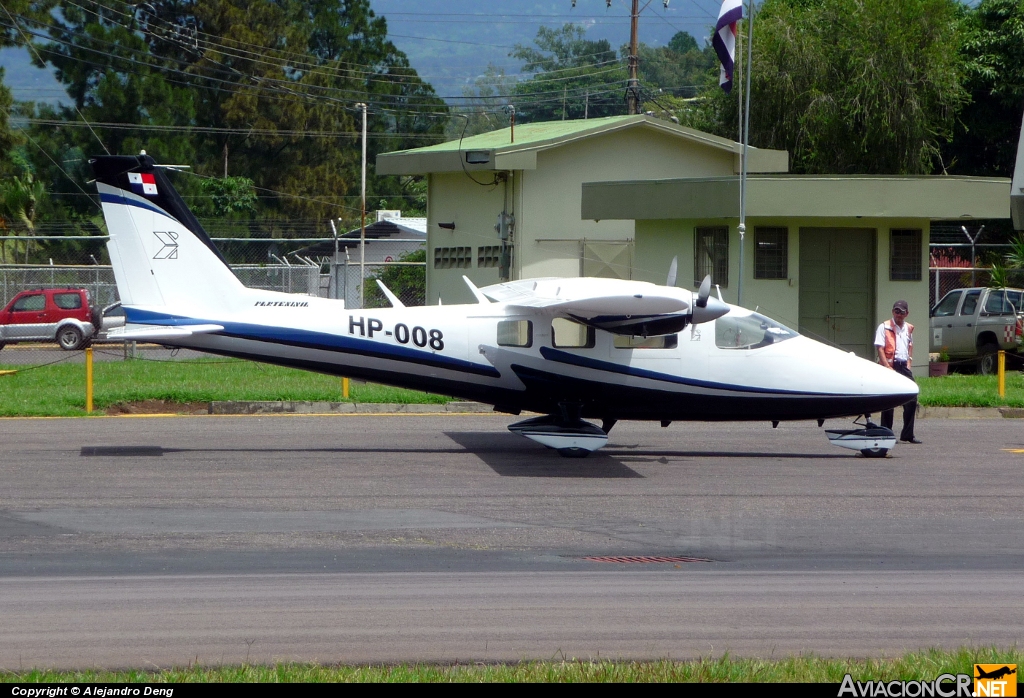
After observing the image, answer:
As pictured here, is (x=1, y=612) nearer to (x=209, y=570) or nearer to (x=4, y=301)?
(x=209, y=570)

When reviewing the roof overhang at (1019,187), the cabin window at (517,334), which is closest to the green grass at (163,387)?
the cabin window at (517,334)

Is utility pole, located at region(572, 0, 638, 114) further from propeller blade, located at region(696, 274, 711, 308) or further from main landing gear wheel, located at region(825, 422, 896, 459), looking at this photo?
propeller blade, located at region(696, 274, 711, 308)

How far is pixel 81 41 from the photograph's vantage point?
58.8 meters

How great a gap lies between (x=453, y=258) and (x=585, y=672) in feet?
87.0

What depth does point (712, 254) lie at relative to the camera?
25828mm

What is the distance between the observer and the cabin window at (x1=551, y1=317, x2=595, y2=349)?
14984mm

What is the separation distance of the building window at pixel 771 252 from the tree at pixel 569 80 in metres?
58.3

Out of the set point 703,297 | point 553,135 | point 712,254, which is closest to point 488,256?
point 553,135

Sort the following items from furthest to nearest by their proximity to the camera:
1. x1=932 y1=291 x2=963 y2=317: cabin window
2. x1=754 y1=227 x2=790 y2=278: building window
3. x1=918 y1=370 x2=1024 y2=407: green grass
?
x1=932 y1=291 x2=963 y2=317: cabin window < x1=754 y1=227 x2=790 y2=278: building window < x1=918 y1=370 x2=1024 y2=407: green grass

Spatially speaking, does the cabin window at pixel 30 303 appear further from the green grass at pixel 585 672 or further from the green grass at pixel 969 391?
the green grass at pixel 585 672

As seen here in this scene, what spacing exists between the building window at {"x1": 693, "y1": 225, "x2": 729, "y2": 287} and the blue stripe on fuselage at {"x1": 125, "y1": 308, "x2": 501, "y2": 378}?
1177cm

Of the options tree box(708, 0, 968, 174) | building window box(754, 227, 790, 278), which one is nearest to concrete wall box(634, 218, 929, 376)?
building window box(754, 227, 790, 278)

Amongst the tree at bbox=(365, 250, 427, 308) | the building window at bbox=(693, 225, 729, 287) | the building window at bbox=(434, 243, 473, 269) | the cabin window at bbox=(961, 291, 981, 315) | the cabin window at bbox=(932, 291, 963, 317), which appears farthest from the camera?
the tree at bbox=(365, 250, 427, 308)

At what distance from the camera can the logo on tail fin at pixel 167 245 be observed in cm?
1475
